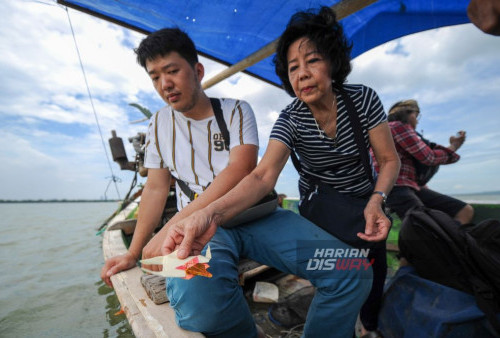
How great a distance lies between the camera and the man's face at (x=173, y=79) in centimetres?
165

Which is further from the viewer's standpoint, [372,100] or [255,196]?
[372,100]

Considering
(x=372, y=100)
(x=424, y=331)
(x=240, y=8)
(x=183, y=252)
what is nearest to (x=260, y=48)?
(x=240, y=8)

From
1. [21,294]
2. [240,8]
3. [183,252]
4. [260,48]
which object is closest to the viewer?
[183,252]

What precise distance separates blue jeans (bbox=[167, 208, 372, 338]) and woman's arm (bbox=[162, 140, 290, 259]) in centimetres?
26

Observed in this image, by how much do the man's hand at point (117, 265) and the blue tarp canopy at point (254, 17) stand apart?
2.33m

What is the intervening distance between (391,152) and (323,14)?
41.7 inches

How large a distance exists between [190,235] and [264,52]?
2.42 metres

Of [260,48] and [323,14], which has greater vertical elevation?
[260,48]

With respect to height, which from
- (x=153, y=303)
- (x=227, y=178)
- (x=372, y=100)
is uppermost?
(x=372, y=100)

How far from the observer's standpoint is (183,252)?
0.83 m

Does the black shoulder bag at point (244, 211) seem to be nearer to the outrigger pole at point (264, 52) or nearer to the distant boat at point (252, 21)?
the distant boat at point (252, 21)

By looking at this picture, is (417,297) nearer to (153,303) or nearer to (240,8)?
(153,303)

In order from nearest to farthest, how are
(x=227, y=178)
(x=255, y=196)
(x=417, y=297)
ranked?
1. (x=255, y=196)
2. (x=227, y=178)
3. (x=417, y=297)

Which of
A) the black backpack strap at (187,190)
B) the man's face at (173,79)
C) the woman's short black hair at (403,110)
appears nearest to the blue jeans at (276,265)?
the black backpack strap at (187,190)
